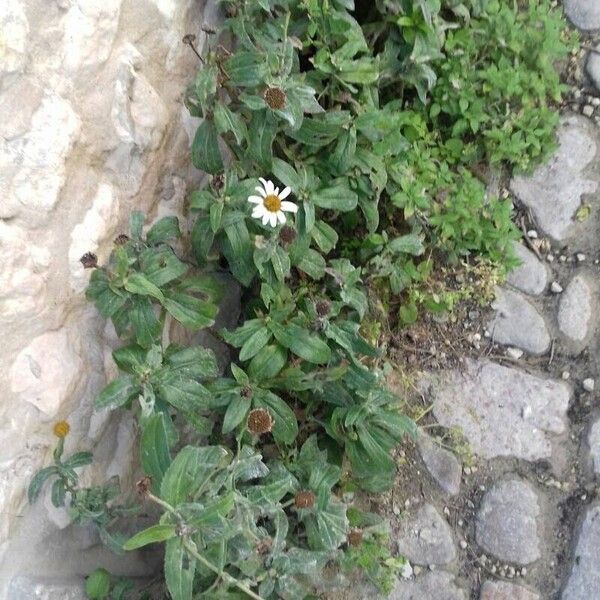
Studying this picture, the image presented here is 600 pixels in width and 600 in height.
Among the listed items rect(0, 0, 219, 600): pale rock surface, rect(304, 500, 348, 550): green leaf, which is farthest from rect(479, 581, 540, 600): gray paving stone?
rect(0, 0, 219, 600): pale rock surface

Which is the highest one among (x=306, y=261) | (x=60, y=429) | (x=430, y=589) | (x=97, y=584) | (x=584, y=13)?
(x=584, y=13)

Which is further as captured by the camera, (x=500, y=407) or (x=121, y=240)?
(x=500, y=407)

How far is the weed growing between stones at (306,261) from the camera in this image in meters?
2.02

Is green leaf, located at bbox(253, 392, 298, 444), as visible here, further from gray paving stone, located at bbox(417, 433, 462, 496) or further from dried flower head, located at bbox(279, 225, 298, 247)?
gray paving stone, located at bbox(417, 433, 462, 496)

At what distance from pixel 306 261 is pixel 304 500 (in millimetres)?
705

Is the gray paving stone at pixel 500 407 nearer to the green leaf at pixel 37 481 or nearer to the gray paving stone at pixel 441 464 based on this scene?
the gray paving stone at pixel 441 464

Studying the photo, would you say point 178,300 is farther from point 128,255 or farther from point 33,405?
point 33,405

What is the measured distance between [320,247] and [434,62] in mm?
883

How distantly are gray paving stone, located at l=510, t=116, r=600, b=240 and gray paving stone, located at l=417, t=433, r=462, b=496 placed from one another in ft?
2.85

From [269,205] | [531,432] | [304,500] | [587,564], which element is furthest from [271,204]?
[587,564]

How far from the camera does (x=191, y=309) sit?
215cm

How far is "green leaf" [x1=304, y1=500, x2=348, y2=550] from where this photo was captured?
223 centimetres

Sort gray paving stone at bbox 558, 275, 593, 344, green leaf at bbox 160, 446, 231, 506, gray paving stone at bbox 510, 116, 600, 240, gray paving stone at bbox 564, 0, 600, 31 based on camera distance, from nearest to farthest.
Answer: green leaf at bbox 160, 446, 231, 506 → gray paving stone at bbox 558, 275, 593, 344 → gray paving stone at bbox 510, 116, 600, 240 → gray paving stone at bbox 564, 0, 600, 31

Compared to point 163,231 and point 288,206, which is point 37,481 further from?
point 288,206
